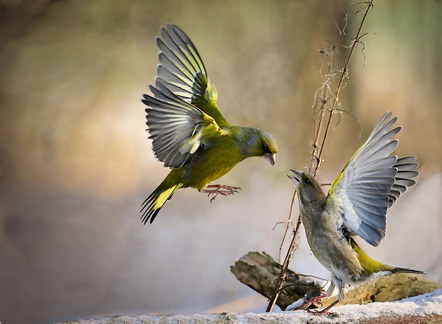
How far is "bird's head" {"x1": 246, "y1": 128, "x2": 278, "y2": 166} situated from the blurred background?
443mm

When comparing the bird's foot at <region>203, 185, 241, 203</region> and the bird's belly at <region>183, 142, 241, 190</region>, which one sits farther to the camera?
Result: the bird's foot at <region>203, 185, 241, 203</region>

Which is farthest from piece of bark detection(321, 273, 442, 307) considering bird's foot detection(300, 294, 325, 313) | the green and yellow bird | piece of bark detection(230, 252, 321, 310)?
the green and yellow bird

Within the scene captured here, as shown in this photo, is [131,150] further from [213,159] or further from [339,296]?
[339,296]

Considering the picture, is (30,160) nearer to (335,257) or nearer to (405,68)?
(335,257)

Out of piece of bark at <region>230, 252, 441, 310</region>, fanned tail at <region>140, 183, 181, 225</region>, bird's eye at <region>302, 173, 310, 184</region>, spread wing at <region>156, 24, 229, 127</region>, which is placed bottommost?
piece of bark at <region>230, 252, 441, 310</region>

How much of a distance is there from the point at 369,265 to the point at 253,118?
770mm

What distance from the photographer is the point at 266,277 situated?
215cm

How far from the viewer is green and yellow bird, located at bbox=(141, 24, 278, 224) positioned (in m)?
1.67

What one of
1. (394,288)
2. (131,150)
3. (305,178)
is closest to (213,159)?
(305,178)

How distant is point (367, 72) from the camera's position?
2.60 m

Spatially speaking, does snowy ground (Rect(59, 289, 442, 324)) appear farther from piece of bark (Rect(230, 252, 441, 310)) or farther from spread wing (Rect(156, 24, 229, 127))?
spread wing (Rect(156, 24, 229, 127))

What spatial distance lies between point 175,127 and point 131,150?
1.41 ft

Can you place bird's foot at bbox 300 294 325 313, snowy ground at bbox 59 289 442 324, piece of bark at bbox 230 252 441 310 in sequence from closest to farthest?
1. snowy ground at bbox 59 289 442 324
2. bird's foot at bbox 300 294 325 313
3. piece of bark at bbox 230 252 441 310

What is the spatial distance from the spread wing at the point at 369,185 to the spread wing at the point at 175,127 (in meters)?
0.43
